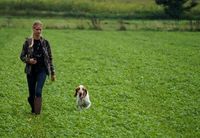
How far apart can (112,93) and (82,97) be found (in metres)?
3.66

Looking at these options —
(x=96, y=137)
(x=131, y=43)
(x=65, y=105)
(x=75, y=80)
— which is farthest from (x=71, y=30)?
(x=96, y=137)

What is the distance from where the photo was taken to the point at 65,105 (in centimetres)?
1572

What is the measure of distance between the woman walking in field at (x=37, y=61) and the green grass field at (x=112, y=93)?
42.1 inches

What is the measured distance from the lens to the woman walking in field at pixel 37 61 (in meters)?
13.4

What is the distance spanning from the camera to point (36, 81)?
1394 centimetres

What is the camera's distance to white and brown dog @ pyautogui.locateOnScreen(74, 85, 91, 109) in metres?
14.1

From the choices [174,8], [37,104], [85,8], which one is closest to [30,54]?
[37,104]

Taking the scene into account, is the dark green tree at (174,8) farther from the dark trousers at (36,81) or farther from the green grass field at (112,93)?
the dark trousers at (36,81)

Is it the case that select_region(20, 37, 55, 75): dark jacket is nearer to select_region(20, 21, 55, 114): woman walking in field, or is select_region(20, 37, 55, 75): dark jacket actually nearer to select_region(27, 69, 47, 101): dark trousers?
select_region(20, 21, 55, 114): woman walking in field

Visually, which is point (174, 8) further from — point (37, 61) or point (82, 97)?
point (37, 61)

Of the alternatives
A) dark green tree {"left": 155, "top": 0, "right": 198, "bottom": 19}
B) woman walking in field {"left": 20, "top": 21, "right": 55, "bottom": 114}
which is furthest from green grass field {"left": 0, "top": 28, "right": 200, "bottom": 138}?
dark green tree {"left": 155, "top": 0, "right": 198, "bottom": 19}

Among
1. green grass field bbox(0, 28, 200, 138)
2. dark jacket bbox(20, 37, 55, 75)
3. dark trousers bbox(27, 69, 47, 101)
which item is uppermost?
dark jacket bbox(20, 37, 55, 75)

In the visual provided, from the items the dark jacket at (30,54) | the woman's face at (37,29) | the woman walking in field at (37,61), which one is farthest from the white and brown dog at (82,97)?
the woman's face at (37,29)

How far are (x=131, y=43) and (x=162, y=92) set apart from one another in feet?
61.5
